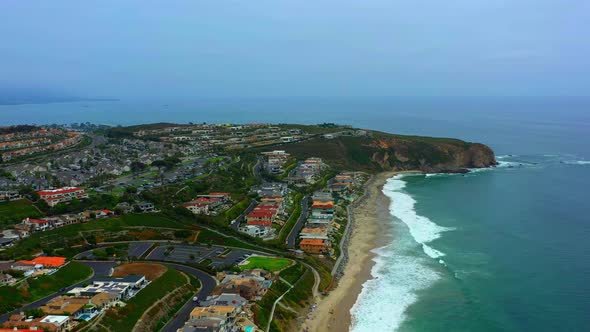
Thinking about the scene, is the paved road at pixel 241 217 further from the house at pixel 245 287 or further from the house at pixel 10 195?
the house at pixel 10 195

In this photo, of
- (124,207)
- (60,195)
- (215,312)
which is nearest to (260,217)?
(124,207)

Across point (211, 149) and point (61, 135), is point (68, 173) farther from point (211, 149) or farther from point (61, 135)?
point (61, 135)

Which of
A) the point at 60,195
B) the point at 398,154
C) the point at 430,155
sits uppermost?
the point at 430,155

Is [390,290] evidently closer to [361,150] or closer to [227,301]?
[227,301]

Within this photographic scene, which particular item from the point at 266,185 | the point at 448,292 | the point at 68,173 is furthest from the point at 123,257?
the point at 68,173

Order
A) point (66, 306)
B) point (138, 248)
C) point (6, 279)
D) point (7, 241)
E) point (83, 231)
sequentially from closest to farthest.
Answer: point (66, 306), point (6, 279), point (7, 241), point (138, 248), point (83, 231)

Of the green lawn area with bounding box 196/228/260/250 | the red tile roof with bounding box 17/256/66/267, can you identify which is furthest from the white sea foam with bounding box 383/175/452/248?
the red tile roof with bounding box 17/256/66/267

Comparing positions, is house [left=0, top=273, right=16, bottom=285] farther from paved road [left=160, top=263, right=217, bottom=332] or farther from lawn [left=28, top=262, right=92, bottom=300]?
paved road [left=160, top=263, right=217, bottom=332]
